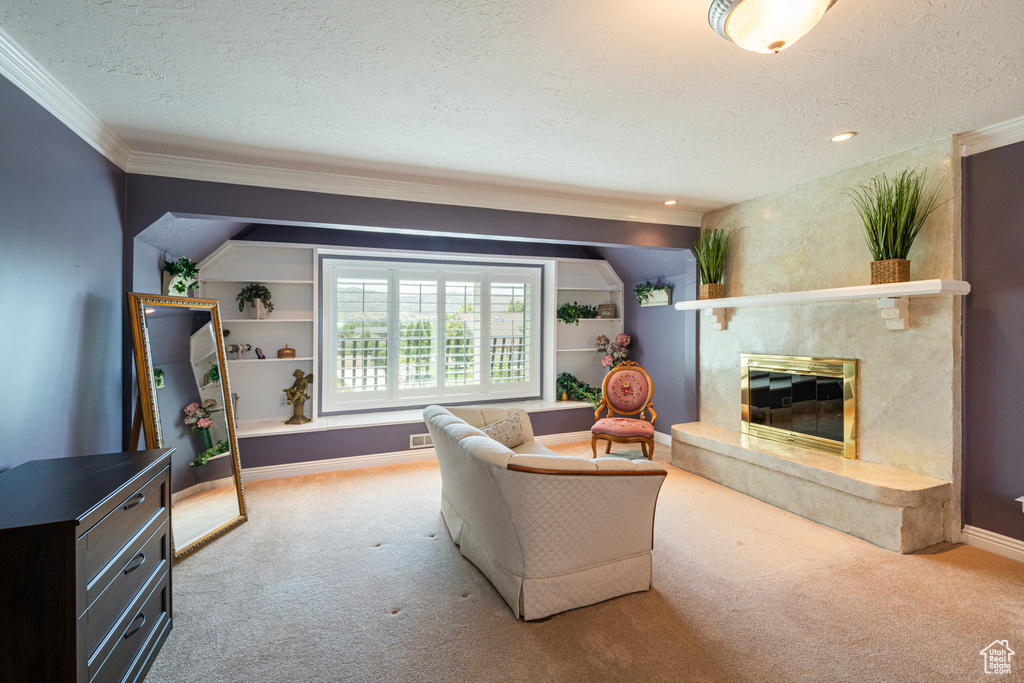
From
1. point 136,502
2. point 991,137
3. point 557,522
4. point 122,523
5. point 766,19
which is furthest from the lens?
point 991,137

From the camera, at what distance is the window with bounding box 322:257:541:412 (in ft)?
16.4

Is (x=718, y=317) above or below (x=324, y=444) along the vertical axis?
above

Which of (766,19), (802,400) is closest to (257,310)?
(766,19)

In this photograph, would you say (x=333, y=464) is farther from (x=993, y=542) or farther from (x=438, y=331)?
(x=993, y=542)

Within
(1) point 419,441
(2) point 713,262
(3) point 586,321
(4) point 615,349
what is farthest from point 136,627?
(3) point 586,321

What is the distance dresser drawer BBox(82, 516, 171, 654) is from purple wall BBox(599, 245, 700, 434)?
4383 millimetres

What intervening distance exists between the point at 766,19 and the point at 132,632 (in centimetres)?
298

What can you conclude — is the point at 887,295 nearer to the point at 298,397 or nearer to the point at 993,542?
the point at 993,542

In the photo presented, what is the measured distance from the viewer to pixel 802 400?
3.82 m

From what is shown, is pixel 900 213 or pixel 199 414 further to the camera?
pixel 199 414

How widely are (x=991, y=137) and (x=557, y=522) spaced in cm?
333

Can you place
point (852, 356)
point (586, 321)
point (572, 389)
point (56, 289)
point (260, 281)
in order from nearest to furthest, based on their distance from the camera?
point (56, 289) < point (852, 356) < point (260, 281) < point (572, 389) < point (586, 321)

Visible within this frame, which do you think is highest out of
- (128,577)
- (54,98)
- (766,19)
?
(54,98)

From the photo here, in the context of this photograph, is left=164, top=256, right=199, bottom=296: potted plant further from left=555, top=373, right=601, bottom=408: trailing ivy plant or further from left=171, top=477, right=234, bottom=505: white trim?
left=555, top=373, right=601, bottom=408: trailing ivy plant
